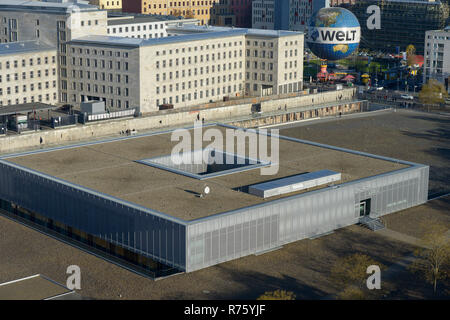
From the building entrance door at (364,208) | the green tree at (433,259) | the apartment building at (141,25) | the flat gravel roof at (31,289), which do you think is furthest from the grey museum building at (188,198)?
the apartment building at (141,25)

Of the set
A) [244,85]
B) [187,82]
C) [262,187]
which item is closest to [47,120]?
[187,82]

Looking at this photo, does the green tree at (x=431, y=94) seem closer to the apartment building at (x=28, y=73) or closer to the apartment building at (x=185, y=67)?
the apartment building at (x=185, y=67)

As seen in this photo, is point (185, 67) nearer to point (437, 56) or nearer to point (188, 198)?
point (437, 56)

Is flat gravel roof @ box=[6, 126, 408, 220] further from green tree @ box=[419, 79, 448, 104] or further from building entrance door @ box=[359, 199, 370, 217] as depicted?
green tree @ box=[419, 79, 448, 104]
